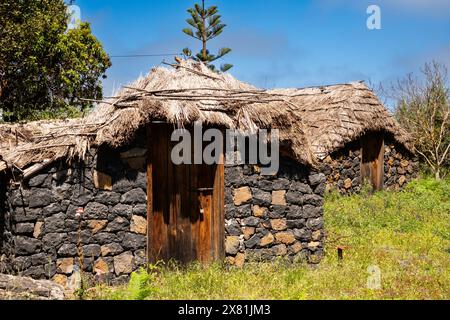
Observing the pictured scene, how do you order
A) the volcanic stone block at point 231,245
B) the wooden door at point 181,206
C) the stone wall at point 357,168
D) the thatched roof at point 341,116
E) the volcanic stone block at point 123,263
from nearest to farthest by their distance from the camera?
the volcanic stone block at point 123,263
the wooden door at point 181,206
the volcanic stone block at point 231,245
the thatched roof at point 341,116
the stone wall at point 357,168

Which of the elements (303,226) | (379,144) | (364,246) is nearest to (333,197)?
(379,144)

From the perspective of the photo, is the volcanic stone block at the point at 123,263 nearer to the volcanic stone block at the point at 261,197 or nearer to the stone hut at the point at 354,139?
the volcanic stone block at the point at 261,197

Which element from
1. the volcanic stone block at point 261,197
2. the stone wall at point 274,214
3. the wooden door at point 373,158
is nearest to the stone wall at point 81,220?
the stone wall at point 274,214

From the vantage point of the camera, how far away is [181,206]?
24.3 feet

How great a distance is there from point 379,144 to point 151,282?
1108cm

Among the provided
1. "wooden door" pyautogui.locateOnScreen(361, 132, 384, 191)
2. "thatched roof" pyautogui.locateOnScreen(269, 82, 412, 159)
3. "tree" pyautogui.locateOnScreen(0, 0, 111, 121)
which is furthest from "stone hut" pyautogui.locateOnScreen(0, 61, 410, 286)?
"tree" pyautogui.locateOnScreen(0, 0, 111, 121)

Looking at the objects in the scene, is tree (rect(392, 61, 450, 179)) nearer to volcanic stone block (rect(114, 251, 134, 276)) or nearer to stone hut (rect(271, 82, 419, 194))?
stone hut (rect(271, 82, 419, 194))

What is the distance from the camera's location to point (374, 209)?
12.1 meters

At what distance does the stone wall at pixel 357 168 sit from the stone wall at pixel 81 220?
8.11 metres

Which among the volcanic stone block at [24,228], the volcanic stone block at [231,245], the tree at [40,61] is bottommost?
the volcanic stone block at [231,245]

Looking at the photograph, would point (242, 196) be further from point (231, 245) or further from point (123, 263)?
point (123, 263)

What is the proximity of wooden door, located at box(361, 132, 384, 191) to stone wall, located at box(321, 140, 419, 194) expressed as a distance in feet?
1.11

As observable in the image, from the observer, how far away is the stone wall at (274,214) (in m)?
7.63
